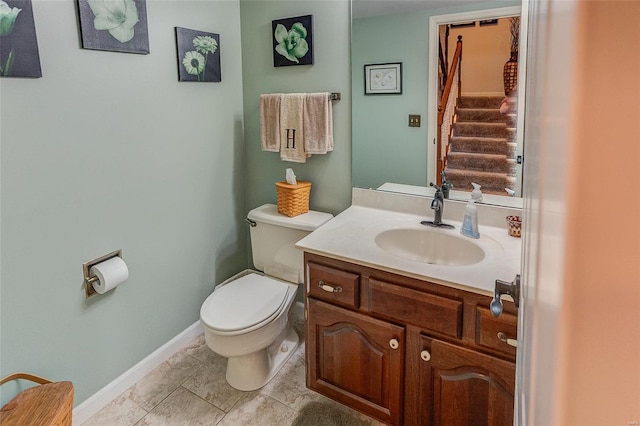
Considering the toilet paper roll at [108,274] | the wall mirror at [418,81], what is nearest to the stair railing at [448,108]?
the wall mirror at [418,81]

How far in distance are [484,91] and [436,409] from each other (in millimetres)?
1225

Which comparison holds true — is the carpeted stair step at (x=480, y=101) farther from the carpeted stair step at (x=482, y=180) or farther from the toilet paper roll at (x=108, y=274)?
the toilet paper roll at (x=108, y=274)

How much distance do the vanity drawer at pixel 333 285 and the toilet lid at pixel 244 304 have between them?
0.32 metres

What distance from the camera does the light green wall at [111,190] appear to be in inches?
58.1

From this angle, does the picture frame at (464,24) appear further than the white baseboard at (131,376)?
No

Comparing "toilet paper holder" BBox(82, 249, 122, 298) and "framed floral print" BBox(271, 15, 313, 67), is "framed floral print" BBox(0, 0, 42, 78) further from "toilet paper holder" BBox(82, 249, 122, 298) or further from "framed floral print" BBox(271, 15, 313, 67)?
"framed floral print" BBox(271, 15, 313, 67)

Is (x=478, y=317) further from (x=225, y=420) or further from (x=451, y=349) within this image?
(x=225, y=420)

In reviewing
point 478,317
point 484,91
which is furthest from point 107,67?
point 478,317

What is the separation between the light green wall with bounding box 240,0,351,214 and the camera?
2.03 metres

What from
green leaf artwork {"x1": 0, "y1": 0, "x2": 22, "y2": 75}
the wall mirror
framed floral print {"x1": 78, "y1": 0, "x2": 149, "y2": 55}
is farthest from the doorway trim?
green leaf artwork {"x1": 0, "y1": 0, "x2": 22, "y2": 75}

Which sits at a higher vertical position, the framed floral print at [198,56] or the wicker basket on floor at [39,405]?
the framed floral print at [198,56]

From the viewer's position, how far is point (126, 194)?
1837mm

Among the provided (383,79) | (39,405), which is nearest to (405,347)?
(383,79)

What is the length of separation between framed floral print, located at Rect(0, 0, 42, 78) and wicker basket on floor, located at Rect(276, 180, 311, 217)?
1.13m
